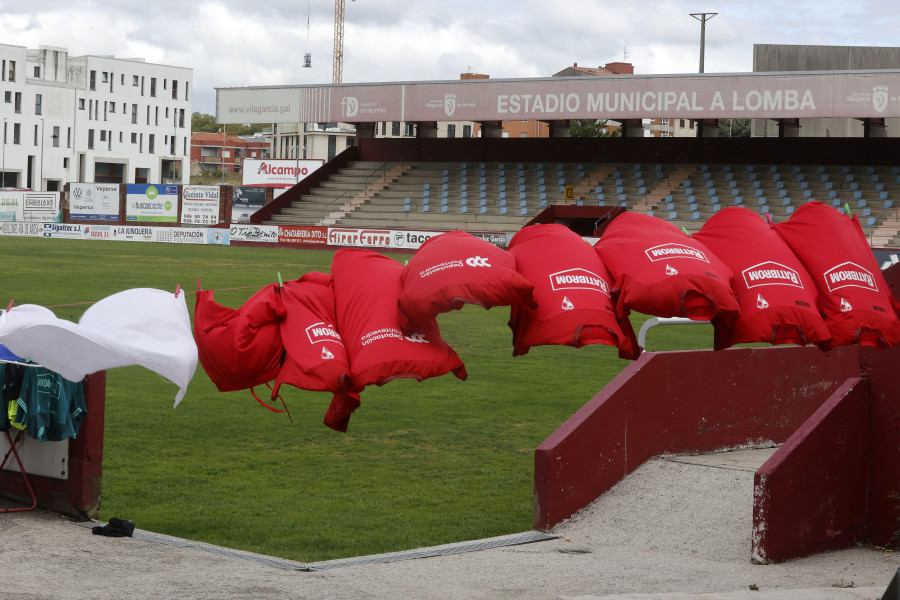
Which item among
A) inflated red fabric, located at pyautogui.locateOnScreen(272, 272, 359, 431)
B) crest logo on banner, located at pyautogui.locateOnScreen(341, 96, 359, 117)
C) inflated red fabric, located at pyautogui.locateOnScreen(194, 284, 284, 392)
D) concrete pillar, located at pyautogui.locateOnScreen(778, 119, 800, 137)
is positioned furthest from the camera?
crest logo on banner, located at pyautogui.locateOnScreen(341, 96, 359, 117)

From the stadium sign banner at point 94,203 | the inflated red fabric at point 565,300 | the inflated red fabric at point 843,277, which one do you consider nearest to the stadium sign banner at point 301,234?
the stadium sign banner at point 94,203

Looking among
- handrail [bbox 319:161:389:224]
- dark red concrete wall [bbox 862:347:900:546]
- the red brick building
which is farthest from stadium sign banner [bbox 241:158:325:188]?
the red brick building

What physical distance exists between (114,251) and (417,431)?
32.6 meters

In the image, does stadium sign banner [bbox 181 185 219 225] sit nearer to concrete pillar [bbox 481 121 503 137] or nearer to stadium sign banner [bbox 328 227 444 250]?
stadium sign banner [bbox 328 227 444 250]

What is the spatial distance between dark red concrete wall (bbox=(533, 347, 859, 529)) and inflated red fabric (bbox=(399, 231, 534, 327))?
4.06 meters

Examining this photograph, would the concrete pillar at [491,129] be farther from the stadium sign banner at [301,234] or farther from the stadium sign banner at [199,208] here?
the stadium sign banner at [199,208]

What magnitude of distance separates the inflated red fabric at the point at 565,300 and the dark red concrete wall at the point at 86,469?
4.81 m

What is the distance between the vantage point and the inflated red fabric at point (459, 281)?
5878mm

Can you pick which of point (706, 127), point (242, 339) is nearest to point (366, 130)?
point (706, 127)

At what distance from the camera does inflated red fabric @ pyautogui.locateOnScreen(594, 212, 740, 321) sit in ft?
19.9

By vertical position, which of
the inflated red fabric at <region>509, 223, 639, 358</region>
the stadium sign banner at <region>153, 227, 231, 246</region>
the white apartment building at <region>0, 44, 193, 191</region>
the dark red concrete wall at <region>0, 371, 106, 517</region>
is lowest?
the dark red concrete wall at <region>0, 371, 106, 517</region>

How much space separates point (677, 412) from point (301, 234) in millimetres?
39354

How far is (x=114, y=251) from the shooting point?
44.0m

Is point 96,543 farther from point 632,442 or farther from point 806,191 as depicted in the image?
point 806,191
